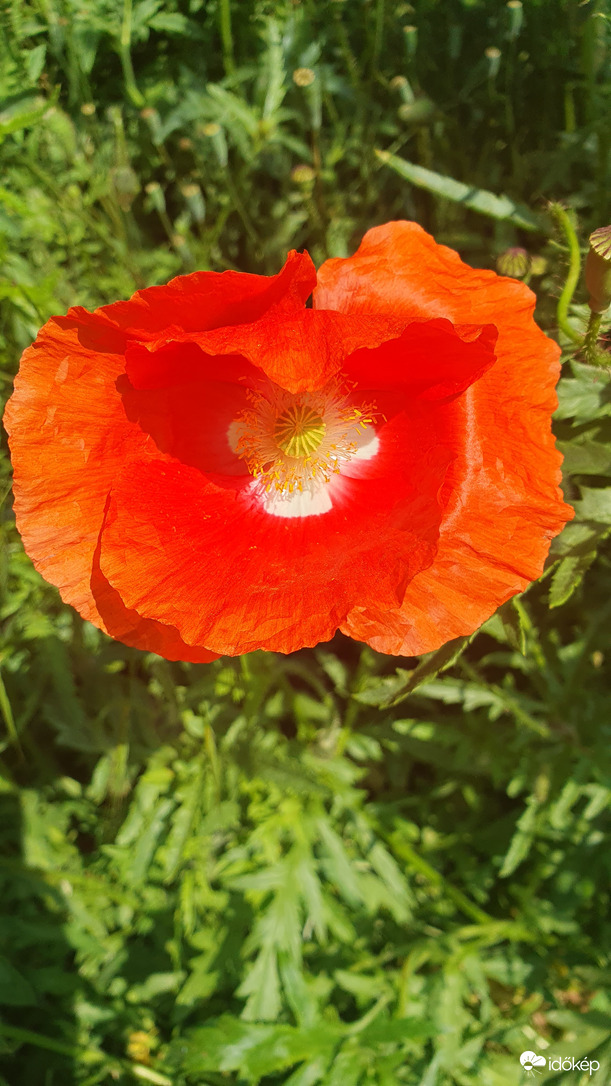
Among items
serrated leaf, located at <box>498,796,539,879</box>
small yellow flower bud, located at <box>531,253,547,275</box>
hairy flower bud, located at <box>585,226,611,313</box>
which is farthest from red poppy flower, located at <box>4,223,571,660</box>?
serrated leaf, located at <box>498,796,539,879</box>

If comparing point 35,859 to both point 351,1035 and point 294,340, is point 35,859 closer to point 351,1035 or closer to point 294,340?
point 351,1035

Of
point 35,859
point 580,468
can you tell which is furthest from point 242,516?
point 35,859

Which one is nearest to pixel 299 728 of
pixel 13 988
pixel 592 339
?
pixel 13 988

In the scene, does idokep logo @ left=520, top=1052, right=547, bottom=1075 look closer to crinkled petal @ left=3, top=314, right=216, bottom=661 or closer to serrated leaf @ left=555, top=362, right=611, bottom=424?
crinkled petal @ left=3, top=314, right=216, bottom=661

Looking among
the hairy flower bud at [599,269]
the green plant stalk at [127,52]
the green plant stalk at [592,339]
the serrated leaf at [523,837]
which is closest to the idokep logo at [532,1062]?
the serrated leaf at [523,837]

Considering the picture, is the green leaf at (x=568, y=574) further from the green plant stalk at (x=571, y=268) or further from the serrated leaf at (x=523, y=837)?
the serrated leaf at (x=523, y=837)

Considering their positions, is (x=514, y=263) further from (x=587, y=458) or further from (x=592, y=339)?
(x=587, y=458)
